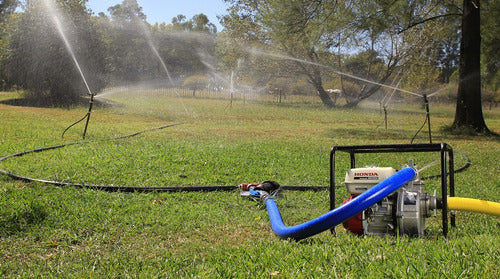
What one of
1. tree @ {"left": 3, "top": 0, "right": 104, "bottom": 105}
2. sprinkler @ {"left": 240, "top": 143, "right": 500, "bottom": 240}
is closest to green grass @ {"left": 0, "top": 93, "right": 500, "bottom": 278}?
sprinkler @ {"left": 240, "top": 143, "right": 500, "bottom": 240}

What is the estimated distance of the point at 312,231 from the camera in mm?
2305

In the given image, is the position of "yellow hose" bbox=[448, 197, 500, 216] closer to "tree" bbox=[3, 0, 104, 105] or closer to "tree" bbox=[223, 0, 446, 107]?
"tree" bbox=[223, 0, 446, 107]

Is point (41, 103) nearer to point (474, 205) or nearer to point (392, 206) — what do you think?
point (392, 206)

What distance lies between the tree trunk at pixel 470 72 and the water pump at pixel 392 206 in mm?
10370

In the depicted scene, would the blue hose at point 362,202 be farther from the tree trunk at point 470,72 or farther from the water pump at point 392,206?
the tree trunk at point 470,72

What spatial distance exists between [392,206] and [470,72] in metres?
10.8

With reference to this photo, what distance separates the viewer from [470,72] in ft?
39.3

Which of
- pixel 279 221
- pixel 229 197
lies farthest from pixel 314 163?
pixel 279 221

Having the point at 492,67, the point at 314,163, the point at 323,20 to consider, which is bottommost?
the point at 314,163

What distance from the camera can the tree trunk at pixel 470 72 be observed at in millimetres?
11883

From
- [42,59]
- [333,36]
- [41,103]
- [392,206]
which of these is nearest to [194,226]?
[392,206]

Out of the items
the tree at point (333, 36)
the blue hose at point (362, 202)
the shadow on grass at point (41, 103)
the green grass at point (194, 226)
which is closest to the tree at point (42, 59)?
the shadow on grass at point (41, 103)

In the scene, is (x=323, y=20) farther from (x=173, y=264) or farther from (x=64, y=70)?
(x=64, y=70)

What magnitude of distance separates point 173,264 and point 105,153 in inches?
151
